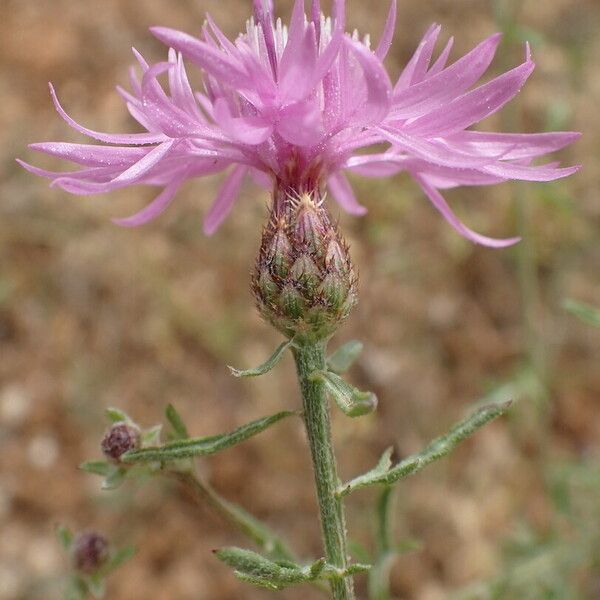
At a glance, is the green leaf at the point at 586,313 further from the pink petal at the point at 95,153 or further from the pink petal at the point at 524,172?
the pink petal at the point at 95,153

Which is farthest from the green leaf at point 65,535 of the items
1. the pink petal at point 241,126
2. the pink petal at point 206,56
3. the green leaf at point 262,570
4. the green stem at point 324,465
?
the pink petal at point 206,56

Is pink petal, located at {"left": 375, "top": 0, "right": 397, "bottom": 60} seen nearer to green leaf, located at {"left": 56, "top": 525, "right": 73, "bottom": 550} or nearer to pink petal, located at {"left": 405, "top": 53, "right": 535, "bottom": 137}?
pink petal, located at {"left": 405, "top": 53, "right": 535, "bottom": 137}

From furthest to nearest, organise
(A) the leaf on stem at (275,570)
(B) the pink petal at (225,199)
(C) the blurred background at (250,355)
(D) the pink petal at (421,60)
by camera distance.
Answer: (C) the blurred background at (250,355), (B) the pink petal at (225,199), (D) the pink petal at (421,60), (A) the leaf on stem at (275,570)

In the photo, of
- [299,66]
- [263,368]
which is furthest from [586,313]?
[299,66]

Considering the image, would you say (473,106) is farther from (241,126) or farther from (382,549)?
(382,549)

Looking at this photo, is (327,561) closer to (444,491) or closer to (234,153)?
(234,153)

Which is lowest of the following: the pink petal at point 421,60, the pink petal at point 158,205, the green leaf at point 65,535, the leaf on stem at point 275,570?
the leaf on stem at point 275,570

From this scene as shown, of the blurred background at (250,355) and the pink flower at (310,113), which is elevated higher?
the blurred background at (250,355)
